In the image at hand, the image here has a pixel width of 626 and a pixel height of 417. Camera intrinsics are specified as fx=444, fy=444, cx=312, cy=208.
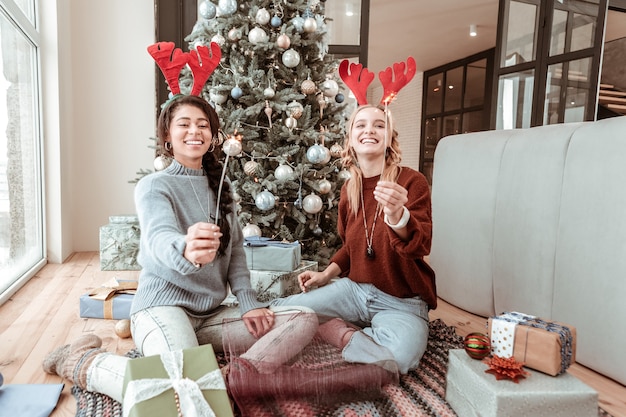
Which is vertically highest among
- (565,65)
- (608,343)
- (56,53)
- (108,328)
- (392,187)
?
(565,65)

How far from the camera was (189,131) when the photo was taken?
1.26 metres

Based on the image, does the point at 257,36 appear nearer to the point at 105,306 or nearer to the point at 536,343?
the point at 105,306

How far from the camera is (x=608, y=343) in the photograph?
1392 millimetres

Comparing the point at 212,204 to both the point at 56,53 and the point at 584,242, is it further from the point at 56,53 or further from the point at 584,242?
the point at 56,53

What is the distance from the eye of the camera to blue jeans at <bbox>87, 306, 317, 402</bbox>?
114 centimetres

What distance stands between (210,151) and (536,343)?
1.05m

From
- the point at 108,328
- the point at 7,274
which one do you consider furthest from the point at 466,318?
the point at 7,274

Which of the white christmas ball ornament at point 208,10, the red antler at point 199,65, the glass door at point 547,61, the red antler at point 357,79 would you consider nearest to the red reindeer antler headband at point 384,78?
the red antler at point 357,79

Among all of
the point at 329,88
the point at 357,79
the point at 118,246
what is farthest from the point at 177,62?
the point at 118,246

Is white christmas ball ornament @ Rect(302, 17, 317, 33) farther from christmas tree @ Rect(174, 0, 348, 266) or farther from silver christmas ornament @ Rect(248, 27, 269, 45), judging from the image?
silver christmas ornament @ Rect(248, 27, 269, 45)

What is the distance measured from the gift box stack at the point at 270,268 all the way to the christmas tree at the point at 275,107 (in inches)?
10.9

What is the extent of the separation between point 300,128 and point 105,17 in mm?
1835

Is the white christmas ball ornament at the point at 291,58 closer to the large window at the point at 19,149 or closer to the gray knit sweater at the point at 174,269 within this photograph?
the gray knit sweater at the point at 174,269

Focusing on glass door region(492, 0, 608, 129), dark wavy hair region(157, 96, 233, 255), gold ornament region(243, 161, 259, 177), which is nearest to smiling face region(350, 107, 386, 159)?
dark wavy hair region(157, 96, 233, 255)
